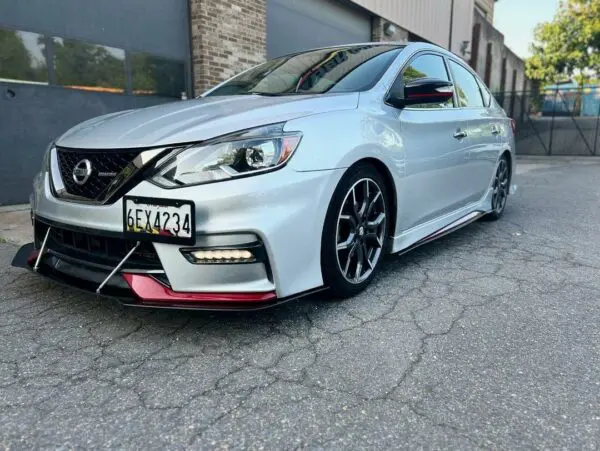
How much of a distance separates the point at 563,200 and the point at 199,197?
19.8 feet

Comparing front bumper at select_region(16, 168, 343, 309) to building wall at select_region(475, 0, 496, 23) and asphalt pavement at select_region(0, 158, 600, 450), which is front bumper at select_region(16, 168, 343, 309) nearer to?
asphalt pavement at select_region(0, 158, 600, 450)

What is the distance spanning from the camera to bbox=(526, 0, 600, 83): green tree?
68.1ft

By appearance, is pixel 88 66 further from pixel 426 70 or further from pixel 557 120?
pixel 557 120

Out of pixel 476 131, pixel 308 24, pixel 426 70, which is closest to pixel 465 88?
pixel 476 131

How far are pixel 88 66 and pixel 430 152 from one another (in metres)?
4.48

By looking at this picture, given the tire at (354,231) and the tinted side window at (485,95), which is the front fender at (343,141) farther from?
the tinted side window at (485,95)

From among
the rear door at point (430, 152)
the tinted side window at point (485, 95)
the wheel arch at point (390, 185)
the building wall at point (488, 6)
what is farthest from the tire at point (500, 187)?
the building wall at point (488, 6)

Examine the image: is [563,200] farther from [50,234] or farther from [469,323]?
[50,234]

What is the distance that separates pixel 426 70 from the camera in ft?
11.9

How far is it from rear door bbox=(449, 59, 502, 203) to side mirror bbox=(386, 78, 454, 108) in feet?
2.97

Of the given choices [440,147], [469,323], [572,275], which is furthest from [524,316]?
[440,147]

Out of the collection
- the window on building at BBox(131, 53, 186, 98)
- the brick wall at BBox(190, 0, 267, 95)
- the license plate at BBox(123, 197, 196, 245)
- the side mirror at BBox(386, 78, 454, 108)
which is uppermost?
the brick wall at BBox(190, 0, 267, 95)

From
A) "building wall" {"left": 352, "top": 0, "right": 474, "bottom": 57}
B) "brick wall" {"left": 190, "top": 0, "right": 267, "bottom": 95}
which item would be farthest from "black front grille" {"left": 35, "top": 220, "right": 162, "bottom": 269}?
"building wall" {"left": 352, "top": 0, "right": 474, "bottom": 57}

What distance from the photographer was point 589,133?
51.3 feet
